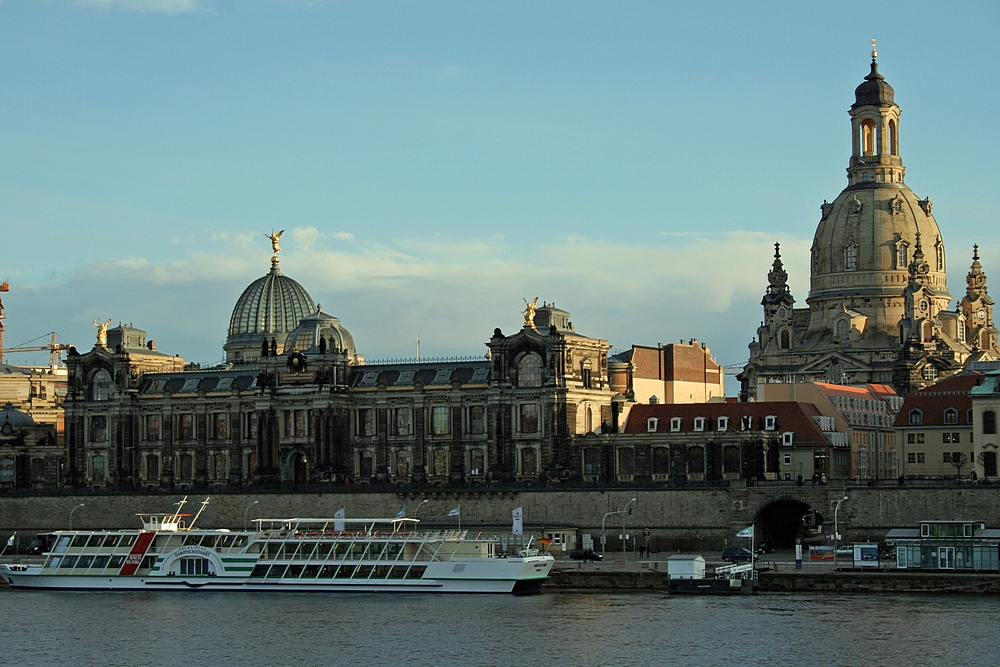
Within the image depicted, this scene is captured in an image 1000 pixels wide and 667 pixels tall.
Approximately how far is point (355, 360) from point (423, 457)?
40.3 ft

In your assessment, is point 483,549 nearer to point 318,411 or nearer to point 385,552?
point 385,552

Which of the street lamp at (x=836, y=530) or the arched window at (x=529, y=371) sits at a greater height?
the arched window at (x=529, y=371)

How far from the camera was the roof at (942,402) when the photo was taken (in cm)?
15212

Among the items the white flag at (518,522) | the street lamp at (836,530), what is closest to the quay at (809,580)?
the street lamp at (836,530)

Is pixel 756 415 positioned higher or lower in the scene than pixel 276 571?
higher

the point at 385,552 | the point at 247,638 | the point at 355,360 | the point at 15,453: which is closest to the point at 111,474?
the point at 15,453

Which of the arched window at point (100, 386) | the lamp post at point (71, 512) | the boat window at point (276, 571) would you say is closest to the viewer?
the boat window at point (276, 571)

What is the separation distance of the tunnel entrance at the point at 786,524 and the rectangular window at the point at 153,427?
185 feet

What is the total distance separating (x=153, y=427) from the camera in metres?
172

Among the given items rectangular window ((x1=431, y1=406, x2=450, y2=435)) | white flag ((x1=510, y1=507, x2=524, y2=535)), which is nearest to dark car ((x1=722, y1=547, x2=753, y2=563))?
white flag ((x1=510, y1=507, x2=524, y2=535))

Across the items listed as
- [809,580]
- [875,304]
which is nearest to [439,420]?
[809,580]

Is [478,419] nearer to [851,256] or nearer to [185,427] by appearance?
[185,427]

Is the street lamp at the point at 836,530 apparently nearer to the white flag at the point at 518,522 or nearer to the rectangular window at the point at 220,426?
the white flag at the point at 518,522

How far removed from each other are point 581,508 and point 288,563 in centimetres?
3093
